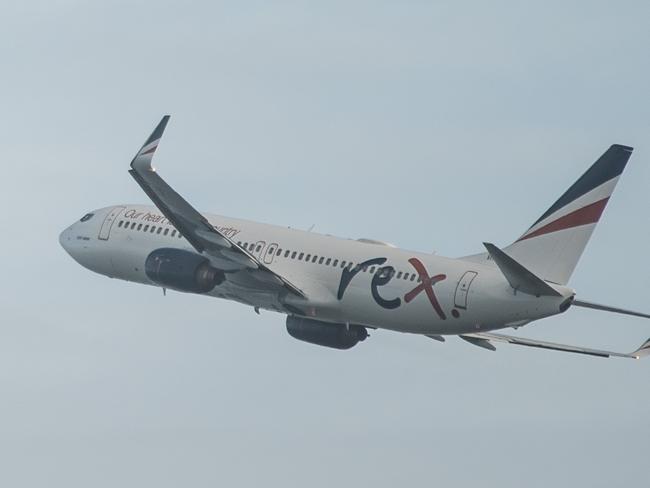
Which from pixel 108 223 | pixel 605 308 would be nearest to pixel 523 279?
pixel 605 308

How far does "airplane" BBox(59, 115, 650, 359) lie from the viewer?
8069 cm

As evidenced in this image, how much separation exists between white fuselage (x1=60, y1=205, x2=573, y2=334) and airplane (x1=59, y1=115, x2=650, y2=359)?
5 centimetres

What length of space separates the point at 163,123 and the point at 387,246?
43.0ft

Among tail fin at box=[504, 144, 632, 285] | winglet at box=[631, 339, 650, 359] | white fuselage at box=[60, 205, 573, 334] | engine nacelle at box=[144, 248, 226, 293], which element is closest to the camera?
tail fin at box=[504, 144, 632, 285]

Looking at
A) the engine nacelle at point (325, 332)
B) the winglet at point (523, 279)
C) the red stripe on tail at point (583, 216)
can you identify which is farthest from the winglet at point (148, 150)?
the red stripe on tail at point (583, 216)

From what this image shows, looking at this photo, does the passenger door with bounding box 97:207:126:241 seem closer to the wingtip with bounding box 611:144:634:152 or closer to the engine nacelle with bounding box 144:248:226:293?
the engine nacelle with bounding box 144:248:226:293

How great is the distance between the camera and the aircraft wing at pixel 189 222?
8056 cm

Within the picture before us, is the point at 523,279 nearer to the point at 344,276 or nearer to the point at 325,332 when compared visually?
the point at 344,276

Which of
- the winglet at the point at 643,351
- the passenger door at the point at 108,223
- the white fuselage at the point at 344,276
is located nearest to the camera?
the white fuselage at the point at 344,276

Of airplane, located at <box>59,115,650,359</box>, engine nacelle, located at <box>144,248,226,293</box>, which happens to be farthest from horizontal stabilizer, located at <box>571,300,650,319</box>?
engine nacelle, located at <box>144,248,226,293</box>

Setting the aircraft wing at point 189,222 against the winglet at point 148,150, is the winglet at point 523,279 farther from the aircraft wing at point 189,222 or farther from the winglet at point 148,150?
the winglet at point 148,150

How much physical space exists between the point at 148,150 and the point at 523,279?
1676 cm

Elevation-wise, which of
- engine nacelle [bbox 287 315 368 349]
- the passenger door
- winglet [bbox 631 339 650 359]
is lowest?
winglet [bbox 631 339 650 359]

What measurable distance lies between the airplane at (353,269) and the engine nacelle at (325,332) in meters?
0.05
